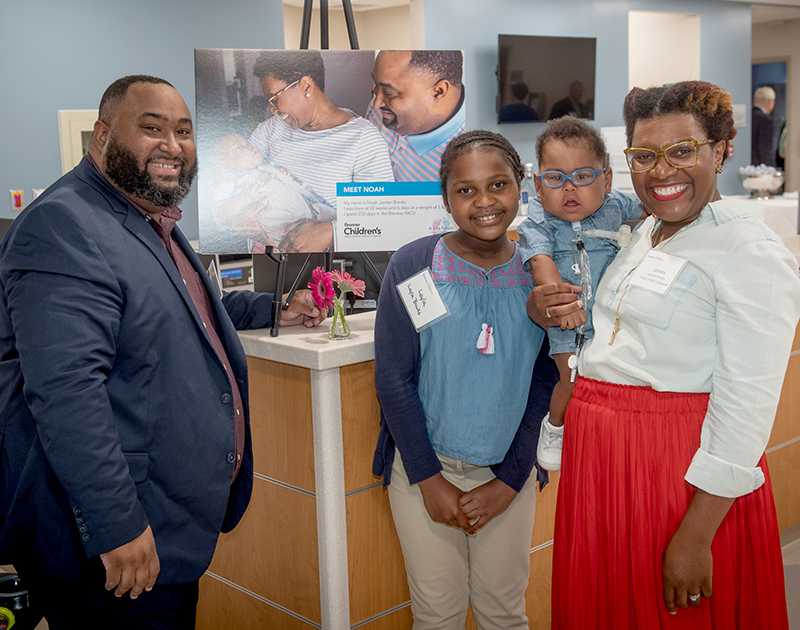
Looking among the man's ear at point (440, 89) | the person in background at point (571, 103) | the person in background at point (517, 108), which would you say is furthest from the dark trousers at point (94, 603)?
the person in background at point (571, 103)

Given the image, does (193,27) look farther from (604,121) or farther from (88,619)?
(88,619)

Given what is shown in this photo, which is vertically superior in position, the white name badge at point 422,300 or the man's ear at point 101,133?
the man's ear at point 101,133

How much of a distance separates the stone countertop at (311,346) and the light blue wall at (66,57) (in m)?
4.20

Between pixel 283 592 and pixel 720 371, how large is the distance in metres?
1.40

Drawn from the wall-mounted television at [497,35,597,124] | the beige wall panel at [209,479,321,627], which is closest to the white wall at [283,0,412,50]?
the wall-mounted television at [497,35,597,124]

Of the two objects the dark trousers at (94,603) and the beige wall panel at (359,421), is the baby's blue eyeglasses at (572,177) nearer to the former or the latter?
the beige wall panel at (359,421)

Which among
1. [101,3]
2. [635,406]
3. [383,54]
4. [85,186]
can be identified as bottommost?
[635,406]

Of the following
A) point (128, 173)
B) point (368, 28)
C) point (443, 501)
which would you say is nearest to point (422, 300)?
point (443, 501)

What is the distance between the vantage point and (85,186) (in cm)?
148

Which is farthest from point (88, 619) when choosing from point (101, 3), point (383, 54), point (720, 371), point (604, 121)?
point (604, 121)

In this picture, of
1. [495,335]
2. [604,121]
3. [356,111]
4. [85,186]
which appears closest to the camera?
[85,186]

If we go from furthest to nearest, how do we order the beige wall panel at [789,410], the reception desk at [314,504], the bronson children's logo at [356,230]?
1. the beige wall panel at [789,410]
2. the bronson children's logo at [356,230]
3. the reception desk at [314,504]

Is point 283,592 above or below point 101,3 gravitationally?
below

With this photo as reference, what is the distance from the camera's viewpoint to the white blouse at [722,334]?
47.5 inches
